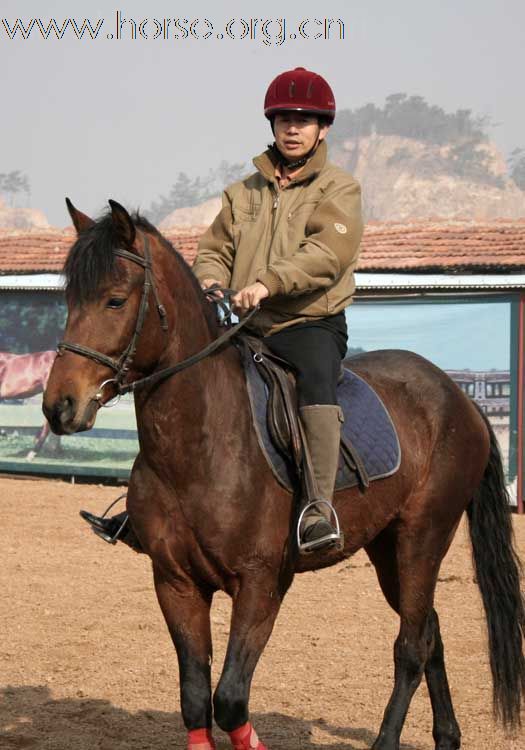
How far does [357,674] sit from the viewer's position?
689cm

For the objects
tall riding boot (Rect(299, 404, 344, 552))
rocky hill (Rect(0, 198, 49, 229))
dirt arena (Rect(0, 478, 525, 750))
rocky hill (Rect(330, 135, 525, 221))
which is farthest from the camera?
rocky hill (Rect(330, 135, 525, 221))

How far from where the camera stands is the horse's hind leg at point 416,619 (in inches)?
214

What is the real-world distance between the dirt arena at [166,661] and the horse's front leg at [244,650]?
3.87 feet

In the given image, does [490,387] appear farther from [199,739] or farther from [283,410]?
[199,739]

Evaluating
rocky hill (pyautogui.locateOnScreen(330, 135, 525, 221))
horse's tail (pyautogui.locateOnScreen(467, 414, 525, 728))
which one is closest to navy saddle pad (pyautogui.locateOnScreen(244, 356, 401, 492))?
horse's tail (pyautogui.locateOnScreen(467, 414, 525, 728))

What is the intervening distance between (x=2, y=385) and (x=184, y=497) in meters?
13.9

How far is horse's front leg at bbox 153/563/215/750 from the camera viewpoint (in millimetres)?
4516

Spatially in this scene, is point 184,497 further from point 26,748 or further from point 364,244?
point 364,244

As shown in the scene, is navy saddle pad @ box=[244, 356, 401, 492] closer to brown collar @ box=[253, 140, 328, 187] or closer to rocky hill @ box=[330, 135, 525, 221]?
brown collar @ box=[253, 140, 328, 187]

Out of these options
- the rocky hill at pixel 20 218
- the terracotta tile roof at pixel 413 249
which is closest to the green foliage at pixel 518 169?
the rocky hill at pixel 20 218

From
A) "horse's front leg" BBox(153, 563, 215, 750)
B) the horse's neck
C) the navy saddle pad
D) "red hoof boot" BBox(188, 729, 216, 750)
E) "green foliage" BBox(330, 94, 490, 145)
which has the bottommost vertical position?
"red hoof boot" BBox(188, 729, 216, 750)

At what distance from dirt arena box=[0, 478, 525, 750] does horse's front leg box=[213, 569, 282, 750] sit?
46.4 inches

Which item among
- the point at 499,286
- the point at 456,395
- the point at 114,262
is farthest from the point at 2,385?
the point at 114,262

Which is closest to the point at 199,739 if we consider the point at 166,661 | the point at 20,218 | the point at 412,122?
the point at 166,661
